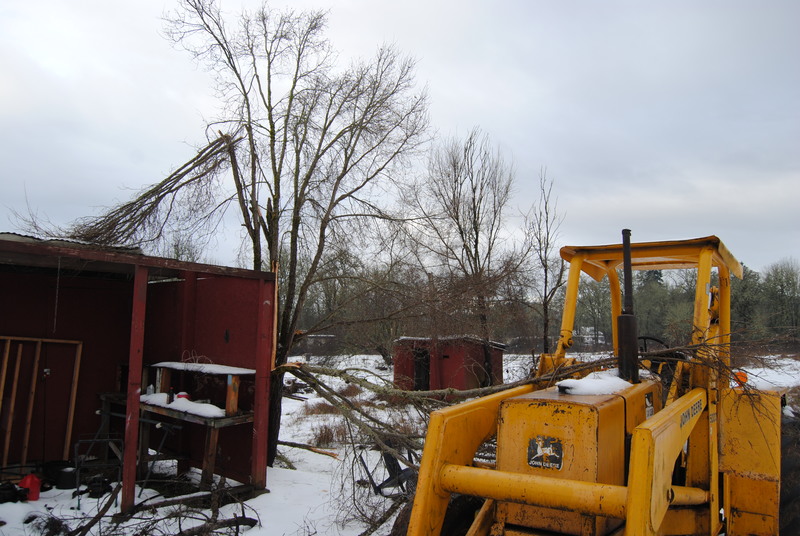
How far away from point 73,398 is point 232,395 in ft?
9.89

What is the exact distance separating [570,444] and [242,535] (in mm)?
4450

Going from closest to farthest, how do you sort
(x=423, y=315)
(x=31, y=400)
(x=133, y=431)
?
(x=133, y=431)
(x=31, y=400)
(x=423, y=315)

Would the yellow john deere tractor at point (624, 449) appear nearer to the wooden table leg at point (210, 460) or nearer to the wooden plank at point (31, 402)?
the wooden table leg at point (210, 460)

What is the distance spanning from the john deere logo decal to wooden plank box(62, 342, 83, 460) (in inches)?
313

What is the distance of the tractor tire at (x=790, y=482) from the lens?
4.36 meters

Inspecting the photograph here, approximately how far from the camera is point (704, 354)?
3.55 m

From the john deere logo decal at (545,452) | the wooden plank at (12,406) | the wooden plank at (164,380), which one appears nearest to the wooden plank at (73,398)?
the wooden plank at (12,406)

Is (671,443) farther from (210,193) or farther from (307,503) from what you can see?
(210,193)

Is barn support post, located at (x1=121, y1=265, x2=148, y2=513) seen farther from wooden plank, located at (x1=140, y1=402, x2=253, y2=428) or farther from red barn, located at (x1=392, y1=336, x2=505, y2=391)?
red barn, located at (x1=392, y1=336, x2=505, y2=391)

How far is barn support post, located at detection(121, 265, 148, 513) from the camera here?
20.8 feet

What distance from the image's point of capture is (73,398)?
27.6 feet

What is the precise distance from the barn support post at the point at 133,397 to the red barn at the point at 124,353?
16cm

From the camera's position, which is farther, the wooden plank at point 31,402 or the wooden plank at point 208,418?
the wooden plank at point 31,402

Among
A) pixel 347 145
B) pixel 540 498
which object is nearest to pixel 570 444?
pixel 540 498
